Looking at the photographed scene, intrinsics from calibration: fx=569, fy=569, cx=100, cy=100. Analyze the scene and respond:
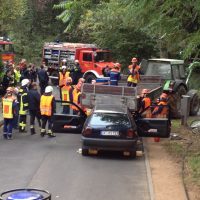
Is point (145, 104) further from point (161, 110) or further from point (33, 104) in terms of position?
point (33, 104)

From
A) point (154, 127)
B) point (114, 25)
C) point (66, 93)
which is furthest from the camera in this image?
point (114, 25)

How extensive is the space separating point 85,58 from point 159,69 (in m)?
12.2

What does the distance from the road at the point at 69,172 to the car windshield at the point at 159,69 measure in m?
7.67

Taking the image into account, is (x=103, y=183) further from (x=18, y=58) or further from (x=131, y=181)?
(x=18, y=58)

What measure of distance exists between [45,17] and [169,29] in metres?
41.5

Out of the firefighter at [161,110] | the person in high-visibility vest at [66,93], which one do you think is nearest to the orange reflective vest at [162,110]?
the firefighter at [161,110]

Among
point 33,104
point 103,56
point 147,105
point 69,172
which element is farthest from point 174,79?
point 103,56

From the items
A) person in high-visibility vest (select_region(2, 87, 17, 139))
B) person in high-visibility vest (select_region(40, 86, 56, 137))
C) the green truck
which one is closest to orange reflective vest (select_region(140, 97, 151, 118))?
person in high-visibility vest (select_region(40, 86, 56, 137))

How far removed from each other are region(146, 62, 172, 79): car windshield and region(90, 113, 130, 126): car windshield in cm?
880

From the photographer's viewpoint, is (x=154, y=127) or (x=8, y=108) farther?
(x=8, y=108)

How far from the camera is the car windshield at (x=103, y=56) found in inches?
1419

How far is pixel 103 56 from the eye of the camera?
119 feet

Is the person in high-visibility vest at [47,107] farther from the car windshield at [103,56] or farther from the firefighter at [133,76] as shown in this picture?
the car windshield at [103,56]

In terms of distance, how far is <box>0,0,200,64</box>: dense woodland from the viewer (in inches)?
470
